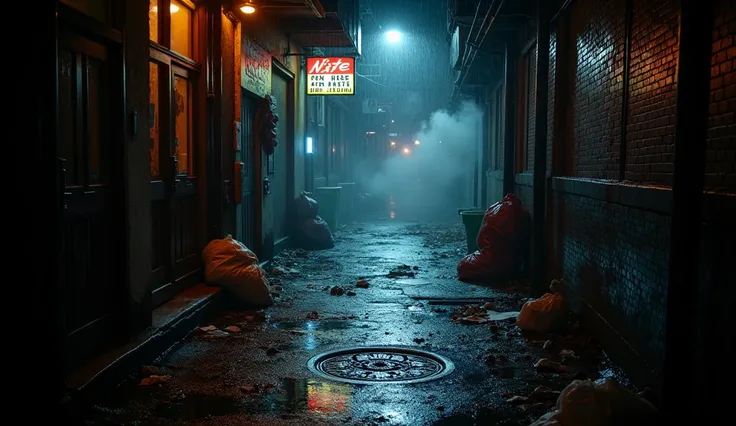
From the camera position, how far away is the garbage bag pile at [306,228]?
1490cm

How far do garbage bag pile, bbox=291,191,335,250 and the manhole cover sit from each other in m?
8.37

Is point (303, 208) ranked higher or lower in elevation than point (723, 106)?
lower

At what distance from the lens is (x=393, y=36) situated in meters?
33.0

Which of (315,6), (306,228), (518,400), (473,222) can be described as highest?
(315,6)

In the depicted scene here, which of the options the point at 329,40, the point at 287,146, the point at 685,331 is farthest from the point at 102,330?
the point at 329,40

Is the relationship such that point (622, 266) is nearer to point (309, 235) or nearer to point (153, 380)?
point (153, 380)

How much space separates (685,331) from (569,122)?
5.16 meters

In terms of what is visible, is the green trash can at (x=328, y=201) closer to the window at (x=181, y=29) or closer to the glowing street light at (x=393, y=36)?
the window at (x=181, y=29)

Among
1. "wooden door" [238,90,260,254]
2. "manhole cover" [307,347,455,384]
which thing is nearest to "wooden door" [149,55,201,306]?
"wooden door" [238,90,260,254]

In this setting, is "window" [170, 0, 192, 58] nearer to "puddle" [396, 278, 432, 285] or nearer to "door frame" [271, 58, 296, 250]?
"puddle" [396, 278, 432, 285]

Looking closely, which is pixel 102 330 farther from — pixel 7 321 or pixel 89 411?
pixel 7 321

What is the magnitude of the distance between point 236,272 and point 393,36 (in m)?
26.3

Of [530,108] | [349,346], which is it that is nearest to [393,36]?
[530,108]

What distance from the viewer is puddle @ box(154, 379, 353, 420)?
15.8ft
